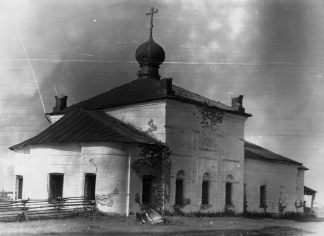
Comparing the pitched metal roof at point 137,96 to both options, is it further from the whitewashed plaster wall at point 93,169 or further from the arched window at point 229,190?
the arched window at point 229,190

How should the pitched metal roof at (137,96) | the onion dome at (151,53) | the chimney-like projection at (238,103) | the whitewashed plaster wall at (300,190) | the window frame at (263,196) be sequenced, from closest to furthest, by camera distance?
the pitched metal roof at (137,96) → the chimney-like projection at (238,103) → the onion dome at (151,53) → the window frame at (263,196) → the whitewashed plaster wall at (300,190)

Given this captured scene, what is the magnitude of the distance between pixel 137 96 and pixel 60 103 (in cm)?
542

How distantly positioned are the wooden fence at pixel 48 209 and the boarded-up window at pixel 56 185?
18.4 inches

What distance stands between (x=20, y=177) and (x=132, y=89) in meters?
7.07

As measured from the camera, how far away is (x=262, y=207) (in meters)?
27.9

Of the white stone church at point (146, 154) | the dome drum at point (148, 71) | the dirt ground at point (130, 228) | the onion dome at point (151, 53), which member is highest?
the onion dome at point (151, 53)

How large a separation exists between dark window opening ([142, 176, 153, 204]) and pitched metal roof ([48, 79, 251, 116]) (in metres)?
3.64

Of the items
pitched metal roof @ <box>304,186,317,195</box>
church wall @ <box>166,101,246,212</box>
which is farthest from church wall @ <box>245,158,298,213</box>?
pitched metal roof @ <box>304,186,317,195</box>

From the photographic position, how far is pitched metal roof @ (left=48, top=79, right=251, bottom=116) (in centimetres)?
2300

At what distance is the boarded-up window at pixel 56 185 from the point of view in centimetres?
2104

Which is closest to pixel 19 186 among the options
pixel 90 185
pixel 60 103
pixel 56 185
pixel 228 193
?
pixel 56 185

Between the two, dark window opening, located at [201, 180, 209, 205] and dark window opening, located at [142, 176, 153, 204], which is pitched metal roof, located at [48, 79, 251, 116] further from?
dark window opening, located at [201, 180, 209, 205]

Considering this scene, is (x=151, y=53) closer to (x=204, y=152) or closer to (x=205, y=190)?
(x=204, y=152)

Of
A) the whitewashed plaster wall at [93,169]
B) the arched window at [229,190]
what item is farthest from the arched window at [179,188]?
the arched window at [229,190]
